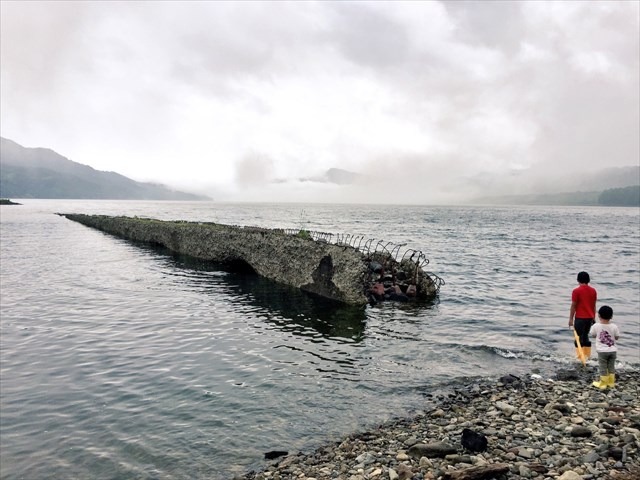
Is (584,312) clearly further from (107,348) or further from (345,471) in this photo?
(107,348)

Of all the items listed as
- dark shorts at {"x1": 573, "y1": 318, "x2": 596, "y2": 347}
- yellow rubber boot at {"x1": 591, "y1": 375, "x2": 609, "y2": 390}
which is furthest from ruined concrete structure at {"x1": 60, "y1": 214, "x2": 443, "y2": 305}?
yellow rubber boot at {"x1": 591, "y1": 375, "x2": 609, "y2": 390}

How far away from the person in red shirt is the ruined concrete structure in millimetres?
11814

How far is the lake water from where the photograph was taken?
1021 centimetres

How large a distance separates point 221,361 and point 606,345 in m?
12.4

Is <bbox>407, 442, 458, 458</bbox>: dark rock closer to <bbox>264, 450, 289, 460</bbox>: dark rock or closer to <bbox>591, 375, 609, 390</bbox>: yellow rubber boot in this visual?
<bbox>264, 450, 289, 460</bbox>: dark rock

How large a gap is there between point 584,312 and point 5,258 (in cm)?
5033

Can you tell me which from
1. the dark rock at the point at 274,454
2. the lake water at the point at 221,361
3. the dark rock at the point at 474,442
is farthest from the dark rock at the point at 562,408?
the dark rock at the point at 274,454

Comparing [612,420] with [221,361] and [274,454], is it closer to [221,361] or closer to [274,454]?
[274,454]

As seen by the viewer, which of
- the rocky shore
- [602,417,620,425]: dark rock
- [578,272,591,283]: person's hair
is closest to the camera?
the rocky shore

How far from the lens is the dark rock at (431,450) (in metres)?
8.64

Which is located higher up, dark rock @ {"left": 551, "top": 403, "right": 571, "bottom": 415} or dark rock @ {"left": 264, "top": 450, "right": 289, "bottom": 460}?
dark rock @ {"left": 551, "top": 403, "right": 571, "bottom": 415}

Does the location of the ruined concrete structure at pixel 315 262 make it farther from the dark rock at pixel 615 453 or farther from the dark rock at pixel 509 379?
the dark rock at pixel 615 453

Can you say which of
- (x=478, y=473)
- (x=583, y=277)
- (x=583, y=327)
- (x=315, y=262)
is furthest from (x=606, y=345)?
(x=315, y=262)

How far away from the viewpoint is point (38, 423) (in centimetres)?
1109
